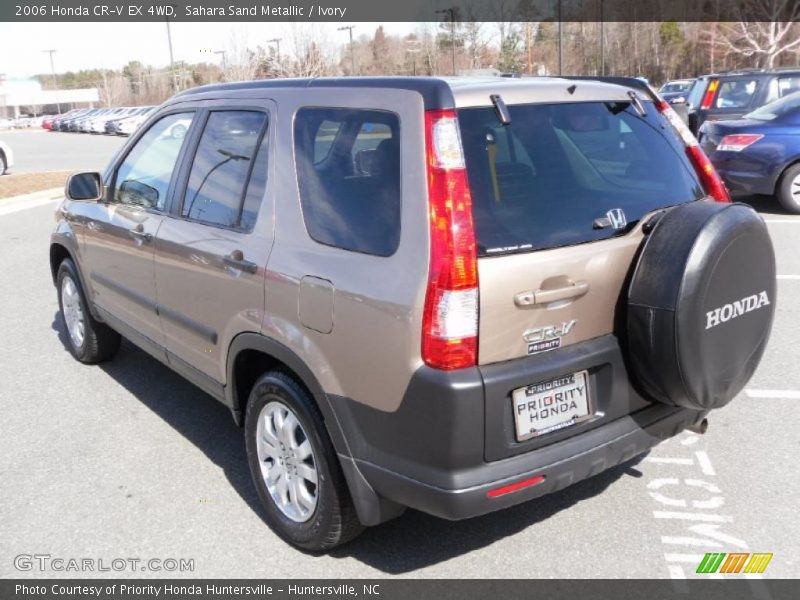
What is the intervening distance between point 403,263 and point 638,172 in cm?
127

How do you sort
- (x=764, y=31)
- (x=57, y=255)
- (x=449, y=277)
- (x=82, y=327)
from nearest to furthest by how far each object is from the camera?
(x=449, y=277) < (x=82, y=327) < (x=57, y=255) < (x=764, y=31)

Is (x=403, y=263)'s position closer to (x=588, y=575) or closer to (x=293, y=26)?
(x=588, y=575)

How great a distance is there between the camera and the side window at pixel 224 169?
3420 millimetres

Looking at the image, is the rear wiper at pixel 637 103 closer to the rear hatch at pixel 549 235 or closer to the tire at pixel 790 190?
the rear hatch at pixel 549 235

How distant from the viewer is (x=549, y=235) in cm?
275

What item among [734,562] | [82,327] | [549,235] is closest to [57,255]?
[82,327]

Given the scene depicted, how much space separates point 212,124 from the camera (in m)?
3.78

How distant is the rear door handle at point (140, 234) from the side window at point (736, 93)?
11.2 metres

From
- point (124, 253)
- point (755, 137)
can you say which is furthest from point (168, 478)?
point (755, 137)

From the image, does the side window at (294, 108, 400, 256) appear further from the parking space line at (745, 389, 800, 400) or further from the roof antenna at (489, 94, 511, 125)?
the parking space line at (745, 389, 800, 400)

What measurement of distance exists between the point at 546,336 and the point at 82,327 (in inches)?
161

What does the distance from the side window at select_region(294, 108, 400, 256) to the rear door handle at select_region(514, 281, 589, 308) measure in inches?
18.4

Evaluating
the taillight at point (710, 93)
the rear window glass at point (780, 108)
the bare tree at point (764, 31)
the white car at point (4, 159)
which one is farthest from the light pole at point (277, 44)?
the rear window glass at point (780, 108)

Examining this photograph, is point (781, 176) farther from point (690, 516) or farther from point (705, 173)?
point (690, 516)
